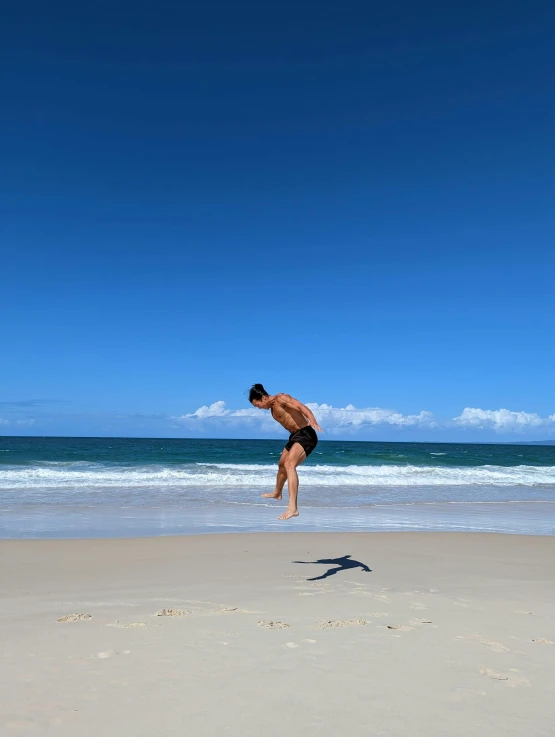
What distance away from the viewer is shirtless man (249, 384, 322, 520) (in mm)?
7379

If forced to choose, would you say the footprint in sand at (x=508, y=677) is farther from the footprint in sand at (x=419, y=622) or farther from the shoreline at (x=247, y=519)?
the shoreline at (x=247, y=519)

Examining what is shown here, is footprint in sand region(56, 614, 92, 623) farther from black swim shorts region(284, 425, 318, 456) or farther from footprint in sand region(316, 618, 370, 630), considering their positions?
black swim shorts region(284, 425, 318, 456)

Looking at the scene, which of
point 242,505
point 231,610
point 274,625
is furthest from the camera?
point 242,505

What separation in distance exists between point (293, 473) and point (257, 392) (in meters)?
1.15

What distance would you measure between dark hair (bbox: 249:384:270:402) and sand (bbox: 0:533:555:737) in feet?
7.67

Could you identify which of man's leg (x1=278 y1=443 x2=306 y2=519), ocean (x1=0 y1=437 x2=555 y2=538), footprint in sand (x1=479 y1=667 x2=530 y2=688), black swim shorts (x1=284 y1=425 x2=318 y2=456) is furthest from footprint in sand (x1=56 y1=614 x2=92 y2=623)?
ocean (x1=0 y1=437 x2=555 y2=538)

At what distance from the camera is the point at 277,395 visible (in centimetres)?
762

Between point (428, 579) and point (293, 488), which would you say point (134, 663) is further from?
point (428, 579)

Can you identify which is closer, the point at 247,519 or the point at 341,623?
the point at 341,623

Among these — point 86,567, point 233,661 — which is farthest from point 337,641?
point 86,567

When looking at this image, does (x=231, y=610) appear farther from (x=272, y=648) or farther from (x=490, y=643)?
(x=490, y=643)

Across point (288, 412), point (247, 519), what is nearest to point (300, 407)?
point (288, 412)

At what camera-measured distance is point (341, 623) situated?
5172 millimetres

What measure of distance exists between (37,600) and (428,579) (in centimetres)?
481
